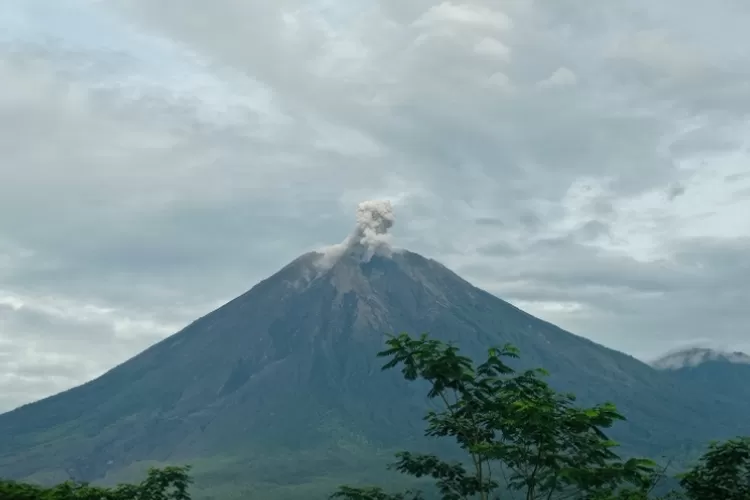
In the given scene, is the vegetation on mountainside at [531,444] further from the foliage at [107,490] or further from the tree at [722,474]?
the foliage at [107,490]

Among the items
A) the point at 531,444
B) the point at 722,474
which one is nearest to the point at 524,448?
the point at 531,444

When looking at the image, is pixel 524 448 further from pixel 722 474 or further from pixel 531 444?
pixel 722 474

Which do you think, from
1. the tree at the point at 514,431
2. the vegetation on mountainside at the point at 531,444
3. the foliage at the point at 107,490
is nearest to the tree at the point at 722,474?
the vegetation on mountainside at the point at 531,444

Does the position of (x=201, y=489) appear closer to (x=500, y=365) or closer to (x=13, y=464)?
(x=13, y=464)

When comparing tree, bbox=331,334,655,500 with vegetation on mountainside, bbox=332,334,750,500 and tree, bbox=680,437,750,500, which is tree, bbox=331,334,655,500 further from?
tree, bbox=680,437,750,500

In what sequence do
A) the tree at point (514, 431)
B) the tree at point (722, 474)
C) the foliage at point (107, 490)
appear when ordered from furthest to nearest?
the foliage at point (107, 490), the tree at point (722, 474), the tree at point (514, 431)

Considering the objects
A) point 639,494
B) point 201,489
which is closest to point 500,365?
point 639,494
